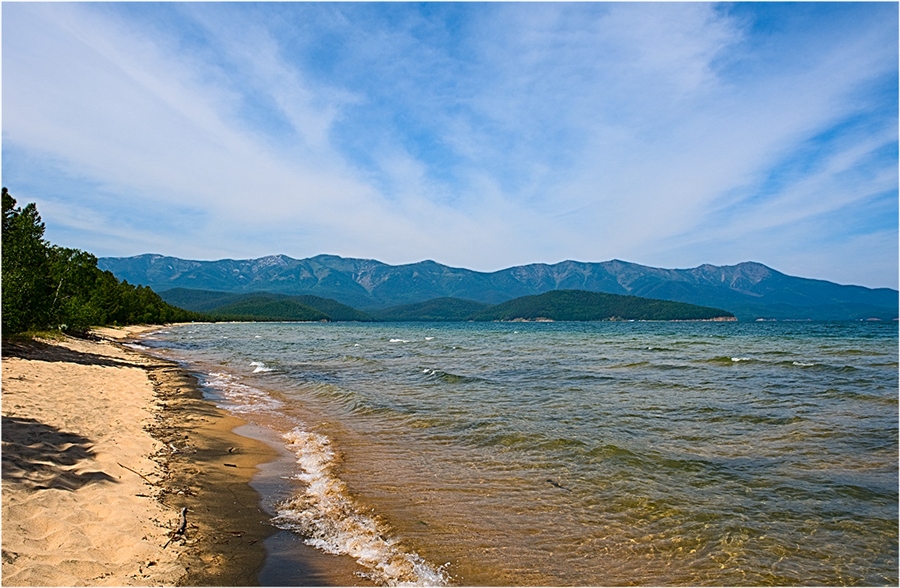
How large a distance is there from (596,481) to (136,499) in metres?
8.42

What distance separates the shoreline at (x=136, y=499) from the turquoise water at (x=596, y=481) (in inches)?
26.9

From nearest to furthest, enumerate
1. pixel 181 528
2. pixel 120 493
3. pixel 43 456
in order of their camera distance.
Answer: pixel 181 528
pixel 120 493
pixel 43 456

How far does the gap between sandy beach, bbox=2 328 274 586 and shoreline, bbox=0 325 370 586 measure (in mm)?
20

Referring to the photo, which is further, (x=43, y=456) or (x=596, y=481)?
(x=596, y=481)

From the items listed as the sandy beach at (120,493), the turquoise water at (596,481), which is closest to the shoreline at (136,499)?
the sandy beach at (120,493)

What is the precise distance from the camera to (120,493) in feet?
24.9

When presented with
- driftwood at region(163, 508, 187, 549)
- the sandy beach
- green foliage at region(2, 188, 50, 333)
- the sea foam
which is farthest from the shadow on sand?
green foliage at region(2, 188, 50, 333)

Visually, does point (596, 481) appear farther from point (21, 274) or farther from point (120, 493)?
point (21, 274)

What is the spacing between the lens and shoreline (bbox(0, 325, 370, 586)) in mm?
5691

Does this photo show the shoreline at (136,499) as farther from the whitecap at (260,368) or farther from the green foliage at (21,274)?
the whitecap at (260,368)

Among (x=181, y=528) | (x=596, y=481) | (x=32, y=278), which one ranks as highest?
(x=32, y=278)

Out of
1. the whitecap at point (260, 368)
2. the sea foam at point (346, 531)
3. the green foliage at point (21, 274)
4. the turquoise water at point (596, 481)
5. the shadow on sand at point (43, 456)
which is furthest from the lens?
the whitecap at point (260, 368)

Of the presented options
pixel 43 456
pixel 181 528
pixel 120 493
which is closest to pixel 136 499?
pixel 120 493

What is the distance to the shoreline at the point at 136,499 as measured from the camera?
18.7 ft
